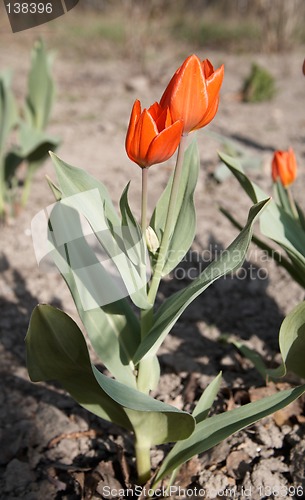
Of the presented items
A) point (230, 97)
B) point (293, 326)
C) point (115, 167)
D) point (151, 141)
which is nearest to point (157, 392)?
point (293, 326)

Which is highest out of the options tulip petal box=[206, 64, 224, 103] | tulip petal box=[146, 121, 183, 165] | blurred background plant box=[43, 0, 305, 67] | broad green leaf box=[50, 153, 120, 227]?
blurred background plant box=[43, 0, 305, 67]

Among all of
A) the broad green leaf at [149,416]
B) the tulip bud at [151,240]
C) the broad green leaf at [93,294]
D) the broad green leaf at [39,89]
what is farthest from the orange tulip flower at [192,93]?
the broad green leaf at [39,89]

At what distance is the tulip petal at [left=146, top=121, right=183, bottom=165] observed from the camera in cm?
98

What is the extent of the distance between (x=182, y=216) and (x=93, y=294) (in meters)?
0.24

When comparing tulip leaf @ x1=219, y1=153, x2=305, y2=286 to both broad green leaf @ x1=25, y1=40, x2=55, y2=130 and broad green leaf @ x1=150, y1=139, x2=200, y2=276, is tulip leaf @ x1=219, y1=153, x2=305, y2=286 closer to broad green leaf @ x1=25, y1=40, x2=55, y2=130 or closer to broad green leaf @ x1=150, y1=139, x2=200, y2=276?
broad green leaf @ x1=150, y1=139, x2=200, y2=276

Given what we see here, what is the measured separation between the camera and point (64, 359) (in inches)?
46.9

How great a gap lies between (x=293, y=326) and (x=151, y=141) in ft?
1.67

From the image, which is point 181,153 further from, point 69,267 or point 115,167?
point 115,167

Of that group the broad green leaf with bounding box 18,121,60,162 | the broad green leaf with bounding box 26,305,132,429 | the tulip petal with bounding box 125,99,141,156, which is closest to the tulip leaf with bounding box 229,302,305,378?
the broad green leaf with bounding box 26,305,132,429

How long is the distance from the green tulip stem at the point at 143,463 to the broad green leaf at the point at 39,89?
76.7 inches

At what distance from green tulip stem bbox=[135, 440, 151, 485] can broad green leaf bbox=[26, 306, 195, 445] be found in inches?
1.6

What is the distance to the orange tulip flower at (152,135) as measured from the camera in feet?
3.21

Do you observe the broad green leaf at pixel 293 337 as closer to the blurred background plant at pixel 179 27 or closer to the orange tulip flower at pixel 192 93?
the orange tulip flower at pixel 192 93

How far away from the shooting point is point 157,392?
5.77 feet
